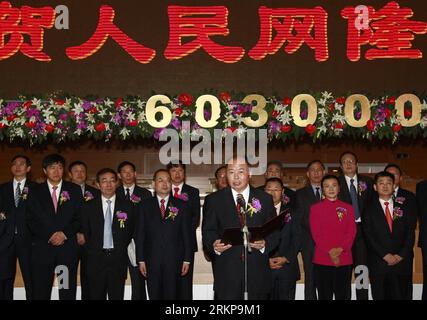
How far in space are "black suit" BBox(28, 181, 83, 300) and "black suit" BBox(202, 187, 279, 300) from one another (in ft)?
3.94

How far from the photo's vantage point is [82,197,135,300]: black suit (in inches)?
139

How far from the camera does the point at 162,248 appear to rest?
3.44 meters

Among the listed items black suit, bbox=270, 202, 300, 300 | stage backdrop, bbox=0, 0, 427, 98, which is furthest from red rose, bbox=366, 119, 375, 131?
stage backdrop, bbox=0, 0, 427, 98

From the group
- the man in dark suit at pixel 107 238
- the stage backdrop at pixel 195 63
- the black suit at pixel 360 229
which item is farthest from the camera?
the stage backdrop at pixel 195 63

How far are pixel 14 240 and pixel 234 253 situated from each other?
1680 millimetres

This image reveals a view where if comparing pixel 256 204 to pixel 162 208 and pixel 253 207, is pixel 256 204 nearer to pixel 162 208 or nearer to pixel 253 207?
pixel 253 207

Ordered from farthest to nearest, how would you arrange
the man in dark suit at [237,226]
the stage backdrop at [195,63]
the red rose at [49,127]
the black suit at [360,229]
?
the stage backdrop at [195,63] → the red rose at [49,127] → the black suit at [360,229] → the man in dark suit at [237,226]

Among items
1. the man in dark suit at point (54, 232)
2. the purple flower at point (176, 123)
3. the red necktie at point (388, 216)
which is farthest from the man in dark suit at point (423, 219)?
the man in dark suit at point (54, 232)

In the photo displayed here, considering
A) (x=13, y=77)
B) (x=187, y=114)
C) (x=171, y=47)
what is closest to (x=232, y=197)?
(x=187, y=114)

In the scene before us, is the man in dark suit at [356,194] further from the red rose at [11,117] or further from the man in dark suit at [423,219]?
the red rose at [11,117]

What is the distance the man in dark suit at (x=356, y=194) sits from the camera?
393 cm

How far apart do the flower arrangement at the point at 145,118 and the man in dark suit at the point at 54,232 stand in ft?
1.73
